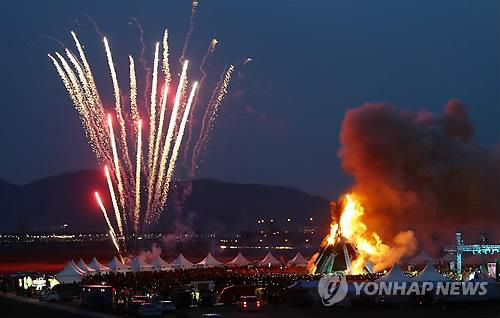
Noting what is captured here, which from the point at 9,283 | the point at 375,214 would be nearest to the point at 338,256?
the point at 375,214

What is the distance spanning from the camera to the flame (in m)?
47.6

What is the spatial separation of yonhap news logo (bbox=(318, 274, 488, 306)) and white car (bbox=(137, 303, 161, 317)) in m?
7.09

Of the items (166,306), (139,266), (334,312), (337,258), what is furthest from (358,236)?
(166,306)

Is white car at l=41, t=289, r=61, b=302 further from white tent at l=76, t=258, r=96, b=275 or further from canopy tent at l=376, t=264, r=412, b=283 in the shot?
canopy tent at l=376, t=264, r=412, b=283

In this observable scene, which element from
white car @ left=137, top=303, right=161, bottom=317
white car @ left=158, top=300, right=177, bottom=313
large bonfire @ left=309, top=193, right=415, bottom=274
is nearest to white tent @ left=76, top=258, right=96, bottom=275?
large bonfire @ left=309, top=193, right=415, bottom=274

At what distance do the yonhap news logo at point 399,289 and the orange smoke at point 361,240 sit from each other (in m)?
11.8

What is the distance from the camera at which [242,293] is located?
35.6m

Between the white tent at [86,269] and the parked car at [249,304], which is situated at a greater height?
the white tent at [86,269]

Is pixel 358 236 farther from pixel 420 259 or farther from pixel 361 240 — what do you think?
pixel 420 259

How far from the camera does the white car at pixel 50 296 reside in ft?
132

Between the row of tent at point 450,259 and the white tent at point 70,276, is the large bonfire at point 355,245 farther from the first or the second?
the white tent at point 70,276

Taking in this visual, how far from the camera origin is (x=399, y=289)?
1316 inches

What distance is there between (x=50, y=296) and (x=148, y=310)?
11.4m

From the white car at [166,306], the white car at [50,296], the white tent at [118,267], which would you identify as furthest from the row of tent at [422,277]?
the white tent at [118,267]
